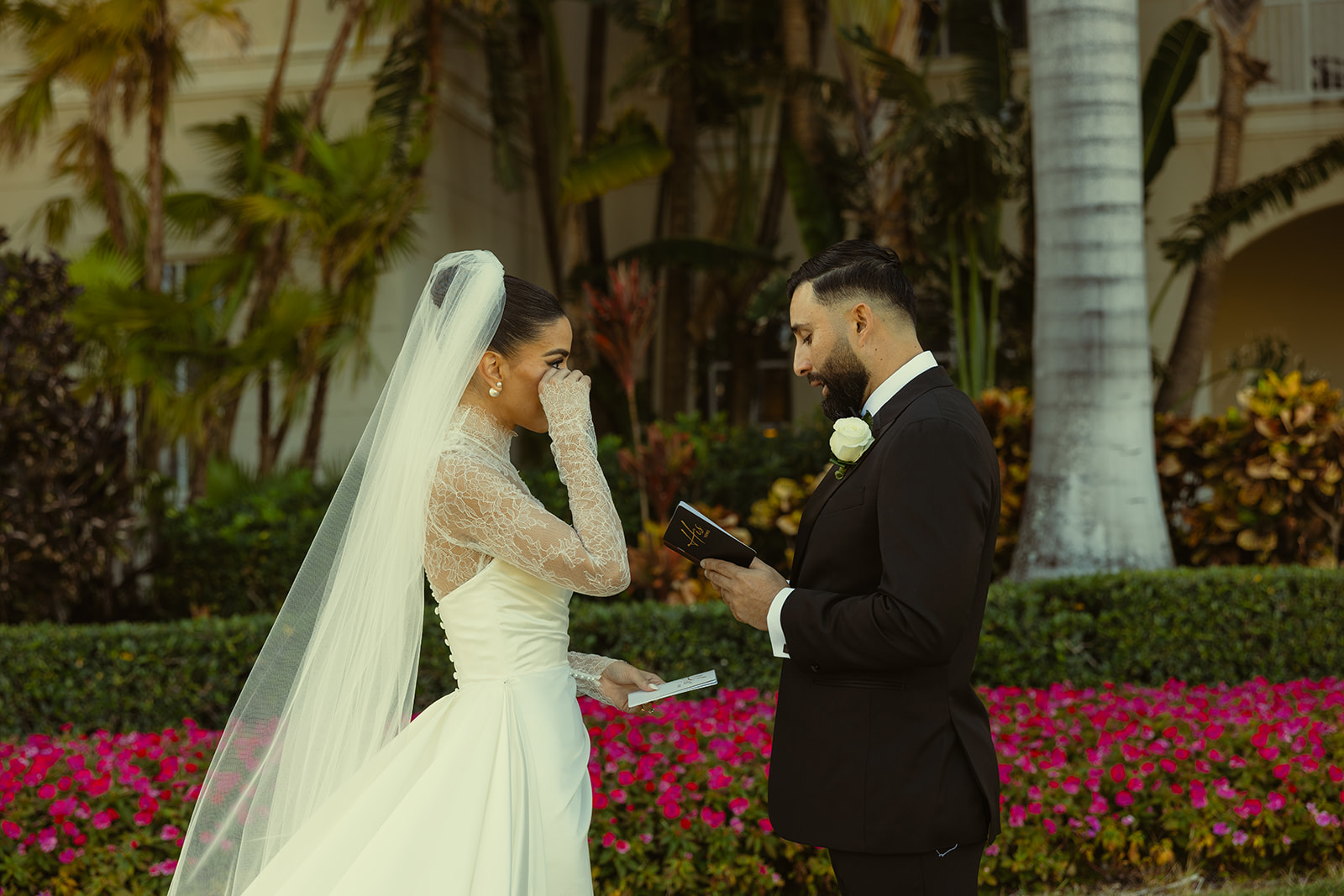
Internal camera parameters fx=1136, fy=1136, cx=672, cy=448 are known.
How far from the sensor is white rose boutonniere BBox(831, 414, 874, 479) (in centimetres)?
213

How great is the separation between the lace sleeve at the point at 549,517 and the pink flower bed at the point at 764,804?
1.90m

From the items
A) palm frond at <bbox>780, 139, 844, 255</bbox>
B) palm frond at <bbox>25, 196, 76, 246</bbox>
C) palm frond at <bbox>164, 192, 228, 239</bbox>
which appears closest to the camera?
palm frond at <bbox>780, 139, 844, 255</bbox>

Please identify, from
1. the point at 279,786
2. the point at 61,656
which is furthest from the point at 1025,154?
the point at 279,786

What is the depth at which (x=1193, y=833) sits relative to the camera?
4.04 metres

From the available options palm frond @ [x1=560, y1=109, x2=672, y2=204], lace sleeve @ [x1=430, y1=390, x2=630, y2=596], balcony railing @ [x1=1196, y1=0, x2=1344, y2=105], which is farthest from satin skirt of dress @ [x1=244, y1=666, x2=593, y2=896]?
balcony railing @ [x1=1196, y1=0, x2=1344, y2=105]

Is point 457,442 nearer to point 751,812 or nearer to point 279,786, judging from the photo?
point 279,786

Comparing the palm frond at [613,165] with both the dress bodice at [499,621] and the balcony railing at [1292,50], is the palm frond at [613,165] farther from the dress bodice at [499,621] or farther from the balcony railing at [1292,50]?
the dress bodice at [499,621]

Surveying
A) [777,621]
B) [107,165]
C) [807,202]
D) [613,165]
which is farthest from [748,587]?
[107,165]

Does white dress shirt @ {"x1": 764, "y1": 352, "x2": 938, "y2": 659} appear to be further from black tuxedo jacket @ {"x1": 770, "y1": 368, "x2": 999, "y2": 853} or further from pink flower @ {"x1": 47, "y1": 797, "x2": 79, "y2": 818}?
pink flower @ {"x1": 47, "y1": 797, "x2": 79, "y2": 818}

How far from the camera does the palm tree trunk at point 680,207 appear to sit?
10781 millimetres

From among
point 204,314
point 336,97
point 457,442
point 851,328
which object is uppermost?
point 336,97

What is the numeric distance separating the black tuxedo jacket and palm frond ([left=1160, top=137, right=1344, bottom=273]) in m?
7.63

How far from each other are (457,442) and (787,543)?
4.98 metres

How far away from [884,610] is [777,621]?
238mm
